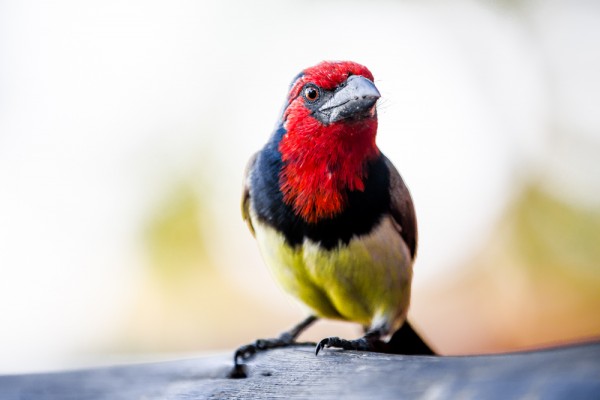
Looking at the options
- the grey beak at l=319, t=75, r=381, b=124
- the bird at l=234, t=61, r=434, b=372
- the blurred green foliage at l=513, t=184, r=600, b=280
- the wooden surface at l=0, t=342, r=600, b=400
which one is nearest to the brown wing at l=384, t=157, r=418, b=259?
the bird at l=234, t=61, r=434, b=372

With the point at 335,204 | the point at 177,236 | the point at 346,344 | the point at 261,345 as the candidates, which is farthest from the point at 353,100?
the point at 177,236

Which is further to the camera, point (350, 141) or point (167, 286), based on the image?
point (167, 286)

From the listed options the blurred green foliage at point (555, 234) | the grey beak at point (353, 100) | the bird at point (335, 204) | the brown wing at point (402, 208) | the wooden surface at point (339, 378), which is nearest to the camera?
the wooden surface at point (339, 378)

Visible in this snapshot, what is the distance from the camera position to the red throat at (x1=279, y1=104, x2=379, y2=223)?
246 centimetres

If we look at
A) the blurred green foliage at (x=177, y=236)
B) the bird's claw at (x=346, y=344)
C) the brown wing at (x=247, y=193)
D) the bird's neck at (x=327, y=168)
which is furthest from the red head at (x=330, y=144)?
the blurred green foliage at (x=177, y=236)

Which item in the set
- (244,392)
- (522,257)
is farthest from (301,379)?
(522,257)

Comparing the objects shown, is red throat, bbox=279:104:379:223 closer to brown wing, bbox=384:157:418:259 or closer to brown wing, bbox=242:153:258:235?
brown wing, bbox=384:157:418:259

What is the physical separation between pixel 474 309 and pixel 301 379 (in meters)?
3.94

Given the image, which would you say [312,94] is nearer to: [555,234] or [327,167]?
[327,167]

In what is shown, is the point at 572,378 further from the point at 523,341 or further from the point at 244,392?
the point at 523,341

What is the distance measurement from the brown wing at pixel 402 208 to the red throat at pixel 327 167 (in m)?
0.22

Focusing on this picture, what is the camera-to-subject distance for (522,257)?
19.4 feet

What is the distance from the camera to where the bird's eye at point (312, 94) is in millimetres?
2574

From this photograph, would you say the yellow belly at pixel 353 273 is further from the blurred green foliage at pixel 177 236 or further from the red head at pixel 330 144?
the blurred green foliage at pixel 177 236
